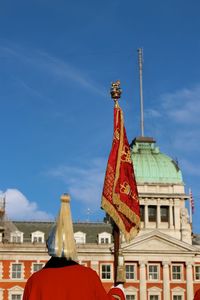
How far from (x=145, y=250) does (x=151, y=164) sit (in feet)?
32.7

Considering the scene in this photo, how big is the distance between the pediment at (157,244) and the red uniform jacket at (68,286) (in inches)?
1907

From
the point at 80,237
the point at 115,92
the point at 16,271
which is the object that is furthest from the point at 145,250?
the point at 115,92

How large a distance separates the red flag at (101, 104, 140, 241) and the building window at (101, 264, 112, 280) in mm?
35845

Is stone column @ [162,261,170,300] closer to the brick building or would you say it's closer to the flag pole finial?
the brick building

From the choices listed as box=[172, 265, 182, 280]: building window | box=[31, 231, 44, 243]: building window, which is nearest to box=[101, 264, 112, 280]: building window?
box=[172, 265, 182, 280]: building window

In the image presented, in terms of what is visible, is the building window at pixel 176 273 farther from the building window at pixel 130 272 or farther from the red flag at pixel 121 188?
the red flag at pixel 121 188

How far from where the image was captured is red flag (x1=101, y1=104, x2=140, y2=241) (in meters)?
19.7

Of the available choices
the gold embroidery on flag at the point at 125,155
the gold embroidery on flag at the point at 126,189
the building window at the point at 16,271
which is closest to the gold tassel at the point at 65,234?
the gold embroidery on flag at the point at 126,189

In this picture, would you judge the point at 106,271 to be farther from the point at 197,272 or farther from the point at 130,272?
the point at 197,272

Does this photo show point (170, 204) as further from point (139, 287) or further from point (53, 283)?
point (53, 283)

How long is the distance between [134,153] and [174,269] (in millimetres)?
13236

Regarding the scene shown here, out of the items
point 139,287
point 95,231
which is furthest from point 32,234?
point 139,287

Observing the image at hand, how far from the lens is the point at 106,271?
55.3 metres

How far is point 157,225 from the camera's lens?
57.9 metres
